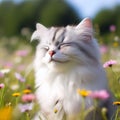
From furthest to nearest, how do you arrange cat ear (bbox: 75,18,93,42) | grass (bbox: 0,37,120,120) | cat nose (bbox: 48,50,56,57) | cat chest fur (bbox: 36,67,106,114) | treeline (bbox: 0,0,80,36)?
1. treeline (bbox: 0,0,80,36)
2. cat ear (bbox: 75,18,93,42)
3. cat chest fur (bbox: 36,67,106,114)
4. cat nose (bbox: 48,50,56,57)
5. grass (bbox: 0,37,120,120)

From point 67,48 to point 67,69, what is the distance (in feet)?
0.63

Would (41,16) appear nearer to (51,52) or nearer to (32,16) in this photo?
(32,16)

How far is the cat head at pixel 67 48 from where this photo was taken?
4.23m

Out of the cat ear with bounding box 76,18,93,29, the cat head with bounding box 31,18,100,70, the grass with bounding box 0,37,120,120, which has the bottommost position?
the grass with bounding box 0,37,120,120

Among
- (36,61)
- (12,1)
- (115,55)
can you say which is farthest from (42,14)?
(36,61)

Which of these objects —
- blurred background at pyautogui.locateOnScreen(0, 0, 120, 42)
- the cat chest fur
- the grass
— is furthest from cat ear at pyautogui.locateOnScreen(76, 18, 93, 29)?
blurred background at pyautogui.locateOnScreen(0, 0, 120, 42)

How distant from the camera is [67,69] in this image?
14.2 ft

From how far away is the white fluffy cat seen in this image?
168 inches

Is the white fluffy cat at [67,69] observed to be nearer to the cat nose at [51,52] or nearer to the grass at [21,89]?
the cat nose at [51,52]

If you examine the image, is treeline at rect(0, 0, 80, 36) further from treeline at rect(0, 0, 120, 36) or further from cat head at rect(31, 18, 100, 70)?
cat head at rect(31, 18, 100, 70)

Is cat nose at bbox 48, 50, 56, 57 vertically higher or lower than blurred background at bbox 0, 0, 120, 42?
higher

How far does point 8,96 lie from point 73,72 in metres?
2.52

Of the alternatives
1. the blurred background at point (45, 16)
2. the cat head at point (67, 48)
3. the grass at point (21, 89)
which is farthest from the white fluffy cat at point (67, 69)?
the blurred background at point (45, 16)

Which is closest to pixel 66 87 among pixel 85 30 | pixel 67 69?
pixel 67 69
